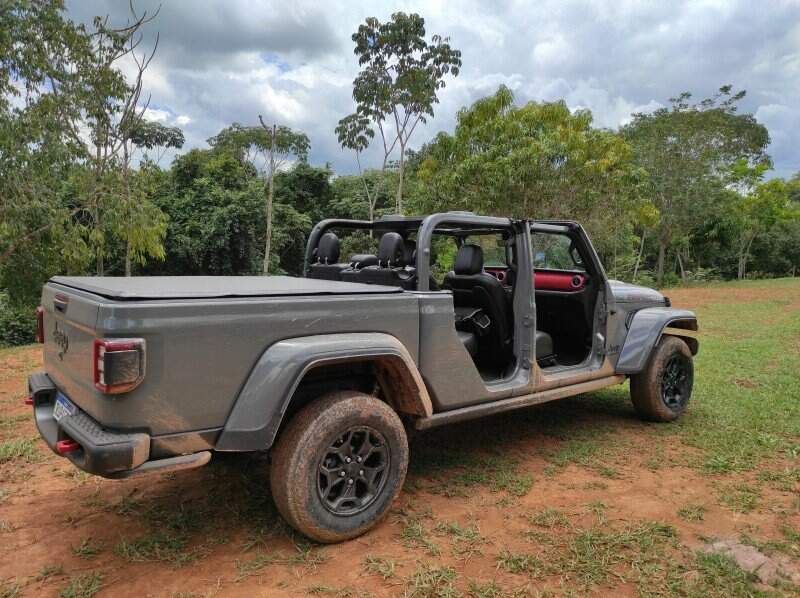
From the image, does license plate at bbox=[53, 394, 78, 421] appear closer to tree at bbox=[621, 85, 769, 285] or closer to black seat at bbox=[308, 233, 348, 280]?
black seat at bbox=[308, 233, 348, 280]

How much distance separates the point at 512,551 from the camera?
2.76m

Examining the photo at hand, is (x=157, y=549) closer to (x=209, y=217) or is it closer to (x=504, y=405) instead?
(x=504, y=405)

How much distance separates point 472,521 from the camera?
10.1 feet

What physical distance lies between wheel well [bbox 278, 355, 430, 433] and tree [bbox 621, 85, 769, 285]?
2056 cm

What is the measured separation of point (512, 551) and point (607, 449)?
1.78m

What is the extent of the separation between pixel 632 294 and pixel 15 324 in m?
15.1

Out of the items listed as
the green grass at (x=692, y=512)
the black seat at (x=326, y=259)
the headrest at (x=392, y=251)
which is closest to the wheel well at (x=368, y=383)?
the headrest at (x=392, y=251)

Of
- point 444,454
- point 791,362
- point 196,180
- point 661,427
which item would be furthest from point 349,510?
point 196,180

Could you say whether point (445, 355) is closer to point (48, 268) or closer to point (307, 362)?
point (307, 362)

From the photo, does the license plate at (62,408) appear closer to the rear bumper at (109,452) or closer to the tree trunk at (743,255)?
the rear bumper at (109,452)

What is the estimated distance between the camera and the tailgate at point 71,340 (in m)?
2.35

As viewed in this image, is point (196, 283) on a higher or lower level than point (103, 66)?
lower

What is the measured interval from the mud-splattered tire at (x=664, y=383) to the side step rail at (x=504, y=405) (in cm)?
27

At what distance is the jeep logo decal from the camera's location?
8.79ft
